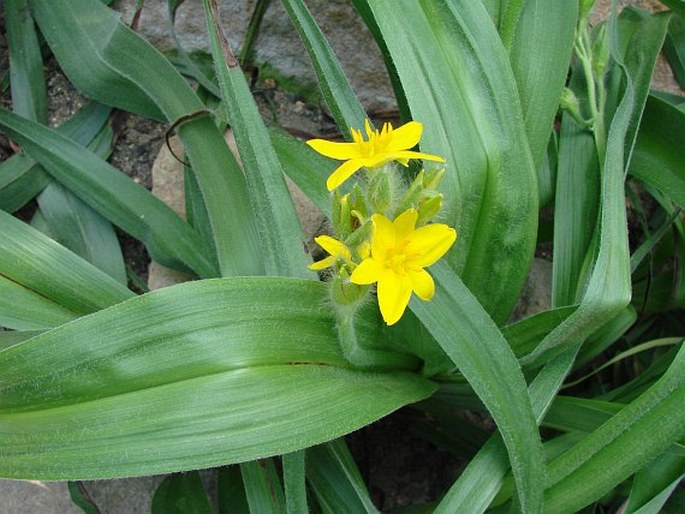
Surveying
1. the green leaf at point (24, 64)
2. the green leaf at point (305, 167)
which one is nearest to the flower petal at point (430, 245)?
the green leaf at point (305, 167)

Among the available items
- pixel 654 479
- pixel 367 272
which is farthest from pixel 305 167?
pixel 654 479

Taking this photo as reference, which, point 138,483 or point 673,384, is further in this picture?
→ point 138,483

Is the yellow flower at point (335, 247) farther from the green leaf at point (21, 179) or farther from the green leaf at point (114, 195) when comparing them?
the green leaf at point (21, 179)

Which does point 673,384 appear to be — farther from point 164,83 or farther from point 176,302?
point 164,83

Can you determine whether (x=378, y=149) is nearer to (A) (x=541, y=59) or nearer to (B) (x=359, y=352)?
(B) (x=359, y=352)

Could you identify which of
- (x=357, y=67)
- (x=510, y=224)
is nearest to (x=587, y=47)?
(x=510, y=224)

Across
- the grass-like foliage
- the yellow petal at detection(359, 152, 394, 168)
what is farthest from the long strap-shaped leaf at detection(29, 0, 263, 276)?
the yellow petal at detection(359, 152, 394, 168)
